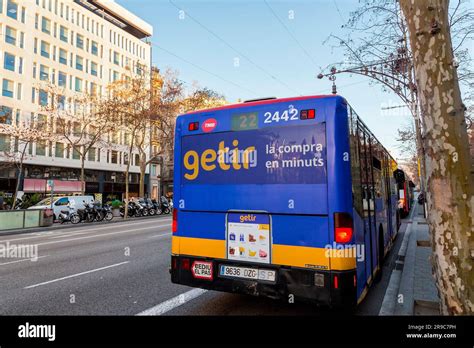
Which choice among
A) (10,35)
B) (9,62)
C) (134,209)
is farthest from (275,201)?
(10,35)

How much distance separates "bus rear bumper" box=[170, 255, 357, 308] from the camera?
3621 mm

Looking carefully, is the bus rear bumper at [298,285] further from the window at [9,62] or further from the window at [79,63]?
the window at [79,63]

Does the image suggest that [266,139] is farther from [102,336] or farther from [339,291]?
[102,336]

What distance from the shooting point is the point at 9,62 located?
33688mm

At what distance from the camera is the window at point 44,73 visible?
37156mm

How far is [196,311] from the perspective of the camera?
4.61 m

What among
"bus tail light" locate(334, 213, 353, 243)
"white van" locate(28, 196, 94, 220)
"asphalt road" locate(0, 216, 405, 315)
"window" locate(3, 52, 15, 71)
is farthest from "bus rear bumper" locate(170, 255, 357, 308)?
"window" locate(3, 52, 15, 71)

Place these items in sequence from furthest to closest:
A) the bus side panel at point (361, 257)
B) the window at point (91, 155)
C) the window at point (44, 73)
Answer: the window at point (91, 155) → the window at point (44, 73) → the bus side panel at point (361, 257)

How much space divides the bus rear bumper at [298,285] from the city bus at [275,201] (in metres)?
0.01

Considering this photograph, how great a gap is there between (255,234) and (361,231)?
1.42 metres

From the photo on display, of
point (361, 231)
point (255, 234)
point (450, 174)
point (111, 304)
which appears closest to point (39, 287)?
point (111, 304)

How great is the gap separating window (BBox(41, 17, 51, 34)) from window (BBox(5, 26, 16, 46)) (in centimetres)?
387

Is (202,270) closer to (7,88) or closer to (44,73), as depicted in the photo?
(7,88)

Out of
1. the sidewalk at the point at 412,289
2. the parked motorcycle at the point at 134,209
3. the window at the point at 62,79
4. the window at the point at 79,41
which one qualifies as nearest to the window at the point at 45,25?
the window at the point at 79,41
